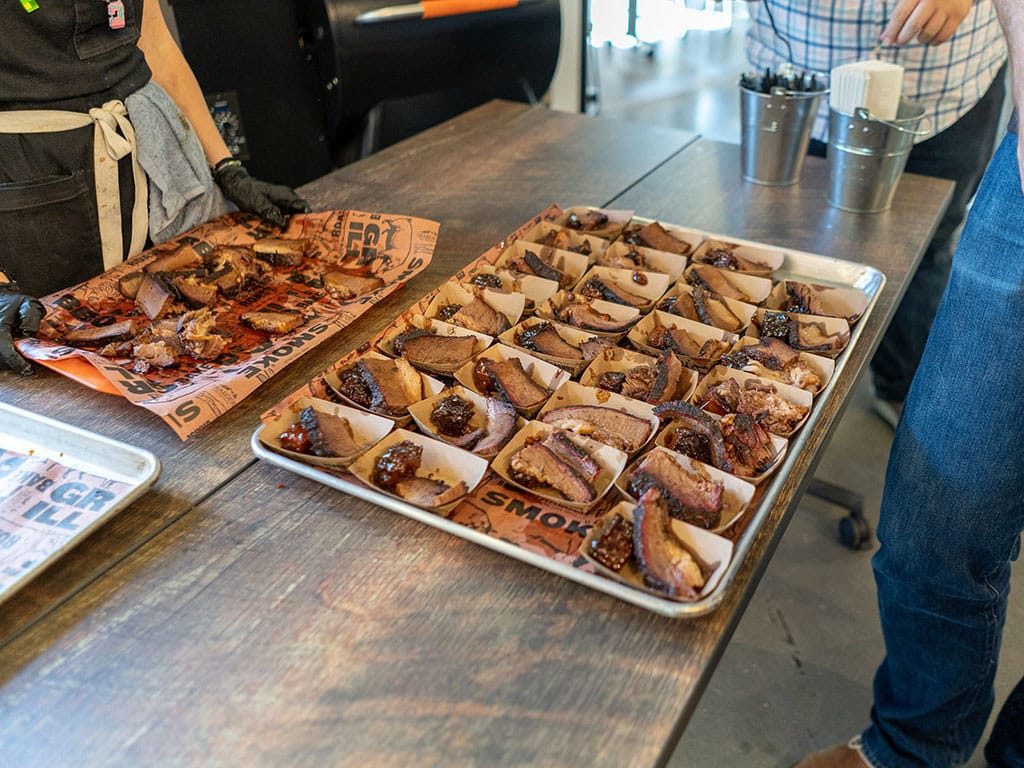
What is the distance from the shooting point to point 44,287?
5.68ft

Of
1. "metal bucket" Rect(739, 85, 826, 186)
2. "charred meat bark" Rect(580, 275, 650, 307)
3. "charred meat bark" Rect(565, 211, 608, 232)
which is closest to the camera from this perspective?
"charred meat bark" Rect(580, 275, 650, 307)

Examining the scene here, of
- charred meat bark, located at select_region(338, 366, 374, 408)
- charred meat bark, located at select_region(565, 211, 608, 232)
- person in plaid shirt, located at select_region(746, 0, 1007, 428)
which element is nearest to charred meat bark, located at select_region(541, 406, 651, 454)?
charred meat bark, located at select_region(338, 366, 374, 408)

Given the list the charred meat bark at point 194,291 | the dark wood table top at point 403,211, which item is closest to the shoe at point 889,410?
the dark wood table top at point 403,211

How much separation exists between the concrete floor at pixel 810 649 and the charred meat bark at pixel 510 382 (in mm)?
989

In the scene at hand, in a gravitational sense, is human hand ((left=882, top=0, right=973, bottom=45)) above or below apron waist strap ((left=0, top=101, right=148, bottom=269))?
above

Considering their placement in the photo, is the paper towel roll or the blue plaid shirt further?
the blue plaid shirt

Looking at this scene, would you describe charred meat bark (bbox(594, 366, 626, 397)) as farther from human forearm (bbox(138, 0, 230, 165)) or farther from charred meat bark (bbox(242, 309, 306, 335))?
human forearm (bbox(138, 0, 230, 165))

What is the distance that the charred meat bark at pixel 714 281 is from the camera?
1634 mm

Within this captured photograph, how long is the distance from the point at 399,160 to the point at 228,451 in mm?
1385

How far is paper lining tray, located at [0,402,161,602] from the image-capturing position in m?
1.15

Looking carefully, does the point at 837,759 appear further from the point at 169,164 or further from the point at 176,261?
the point at 169,164

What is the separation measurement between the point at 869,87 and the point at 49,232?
1.78 metres

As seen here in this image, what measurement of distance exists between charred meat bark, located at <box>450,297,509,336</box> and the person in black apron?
0.62 m

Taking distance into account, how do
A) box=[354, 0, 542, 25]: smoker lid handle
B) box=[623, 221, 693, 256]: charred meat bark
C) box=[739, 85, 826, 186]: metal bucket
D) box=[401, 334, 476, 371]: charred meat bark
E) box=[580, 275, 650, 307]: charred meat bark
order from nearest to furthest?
box=[401, 334, 476, 371]: charred meat bark → box=[580, 275, 650, 307]: charred meat bark → box=[623, 221, 693, 256]: charred meat bark → box=[739, 85, 826, 186]: metal bucket → box=[354, 0, 542, 25]: smoker lid handle
